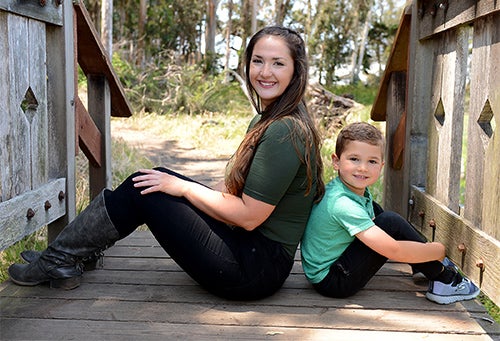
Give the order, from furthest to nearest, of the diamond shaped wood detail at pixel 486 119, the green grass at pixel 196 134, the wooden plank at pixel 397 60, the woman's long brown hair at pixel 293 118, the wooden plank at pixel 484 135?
the green grass at pixel 196 134 → the wooden plank at pixel 397 60 → the woman's long brown hair at pixel 293 118 → the diamond shaped wood detail at pixel 486 119 → the wooden plank at pixel 484 135

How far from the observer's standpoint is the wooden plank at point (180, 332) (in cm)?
221

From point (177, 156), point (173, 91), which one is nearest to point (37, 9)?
point (177, 156)

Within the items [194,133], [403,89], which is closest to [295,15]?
[194,133]

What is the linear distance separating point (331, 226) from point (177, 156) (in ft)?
23.3

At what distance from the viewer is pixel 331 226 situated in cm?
260

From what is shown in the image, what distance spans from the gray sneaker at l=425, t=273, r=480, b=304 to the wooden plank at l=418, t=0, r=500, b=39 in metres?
1.10

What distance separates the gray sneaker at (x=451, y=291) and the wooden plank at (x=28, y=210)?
1.73 metres

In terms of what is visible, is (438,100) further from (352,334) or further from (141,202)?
(141,202)

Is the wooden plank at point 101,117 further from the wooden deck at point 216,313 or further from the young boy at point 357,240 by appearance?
the young boy at point 357,240

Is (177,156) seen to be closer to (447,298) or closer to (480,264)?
(447,298)

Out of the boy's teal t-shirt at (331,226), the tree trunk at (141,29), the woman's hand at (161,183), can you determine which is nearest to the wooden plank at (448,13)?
the boy's teal t-shirt at (331,226)

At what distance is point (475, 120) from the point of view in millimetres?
2258

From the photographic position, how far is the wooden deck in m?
2.26

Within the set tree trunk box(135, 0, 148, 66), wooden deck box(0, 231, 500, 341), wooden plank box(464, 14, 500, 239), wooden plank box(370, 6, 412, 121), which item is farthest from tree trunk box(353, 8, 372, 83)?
wooden plank box(464, 14, 500, 239)
